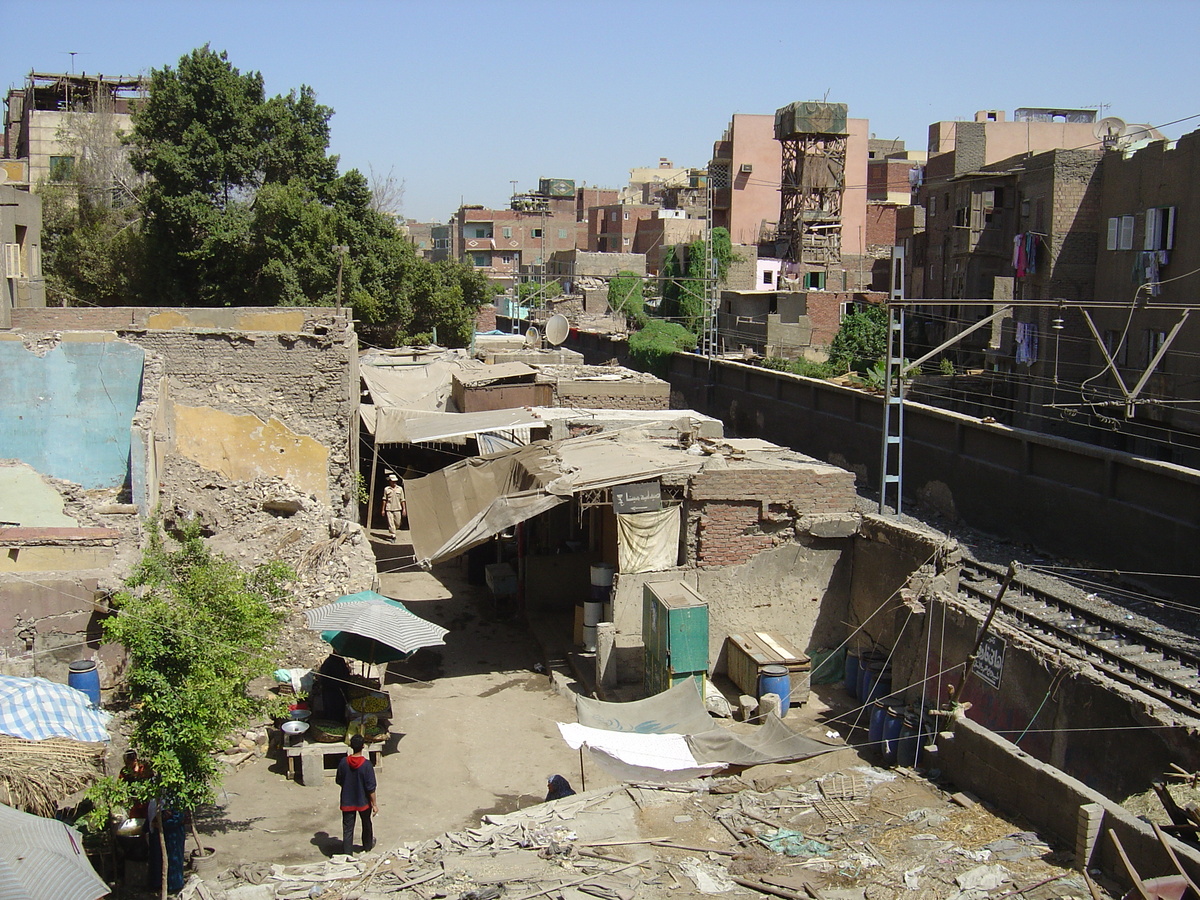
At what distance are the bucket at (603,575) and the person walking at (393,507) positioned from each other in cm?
817

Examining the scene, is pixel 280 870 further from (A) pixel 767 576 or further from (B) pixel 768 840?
(A) pixel 767 576

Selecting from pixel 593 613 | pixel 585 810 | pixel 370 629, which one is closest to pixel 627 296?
pixel 593 613

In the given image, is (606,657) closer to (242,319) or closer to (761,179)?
(242,319)

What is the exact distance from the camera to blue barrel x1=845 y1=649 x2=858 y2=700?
46.4 ft

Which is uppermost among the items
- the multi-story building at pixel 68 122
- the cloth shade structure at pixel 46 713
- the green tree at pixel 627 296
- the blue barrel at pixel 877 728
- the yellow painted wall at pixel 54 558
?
the multi-story building at pixel 68 122

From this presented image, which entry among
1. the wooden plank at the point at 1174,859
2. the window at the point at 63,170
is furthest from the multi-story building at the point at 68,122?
the wooden plank at the point at 1174,859

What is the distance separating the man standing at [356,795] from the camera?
9875 mm

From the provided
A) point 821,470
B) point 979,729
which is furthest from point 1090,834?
point 821,470

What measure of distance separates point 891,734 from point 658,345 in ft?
107

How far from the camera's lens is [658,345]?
43.3 meters

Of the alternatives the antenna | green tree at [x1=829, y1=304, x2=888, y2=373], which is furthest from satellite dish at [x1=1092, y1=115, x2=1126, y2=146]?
green tree at [x1=829, y1=304, x2=888, y2=373]

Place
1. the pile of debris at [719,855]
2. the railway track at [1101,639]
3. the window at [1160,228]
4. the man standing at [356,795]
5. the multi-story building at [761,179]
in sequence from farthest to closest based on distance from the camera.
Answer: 1. the multi-story building at [761,179]
2. the window at [1160,228]
3. the railway track at [1101,639]
4. the man standing at [356,795]
5. the pile of debris at [719,855]

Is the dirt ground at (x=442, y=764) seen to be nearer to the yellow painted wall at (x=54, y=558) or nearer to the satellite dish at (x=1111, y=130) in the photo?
the yellow painted wall at (x=54, y=558)

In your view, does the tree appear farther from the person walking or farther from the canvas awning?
the person walking
